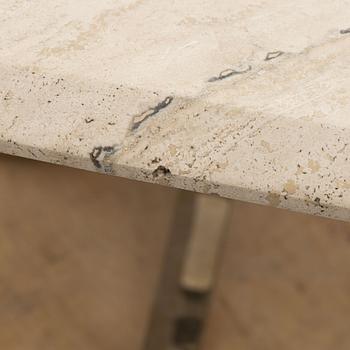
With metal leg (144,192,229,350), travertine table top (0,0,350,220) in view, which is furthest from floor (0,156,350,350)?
travertine table top (0,0,350,220)

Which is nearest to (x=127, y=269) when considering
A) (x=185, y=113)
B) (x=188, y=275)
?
(x=188, y=275)

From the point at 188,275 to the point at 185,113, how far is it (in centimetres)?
61

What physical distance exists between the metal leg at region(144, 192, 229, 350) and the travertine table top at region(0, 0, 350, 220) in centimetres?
57

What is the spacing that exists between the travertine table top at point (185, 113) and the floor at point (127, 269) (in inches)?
25.5

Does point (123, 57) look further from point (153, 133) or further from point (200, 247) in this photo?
point (200, 247)

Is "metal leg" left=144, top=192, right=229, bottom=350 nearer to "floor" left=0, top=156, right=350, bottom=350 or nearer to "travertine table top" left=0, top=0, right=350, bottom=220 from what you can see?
"floor" left=0, top=156, right=350, bottom=350

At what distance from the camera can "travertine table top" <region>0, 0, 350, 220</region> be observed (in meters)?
0.37

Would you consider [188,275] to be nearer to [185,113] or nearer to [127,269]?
[127,269]

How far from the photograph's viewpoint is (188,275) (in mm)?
946

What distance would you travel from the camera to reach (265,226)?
3.49ft

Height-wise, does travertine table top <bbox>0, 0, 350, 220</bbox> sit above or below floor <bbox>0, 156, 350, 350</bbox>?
above

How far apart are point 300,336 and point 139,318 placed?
26 centimetres

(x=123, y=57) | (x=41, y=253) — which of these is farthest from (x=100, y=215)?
(x=123, y=57)

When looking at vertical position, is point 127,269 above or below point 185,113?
below
